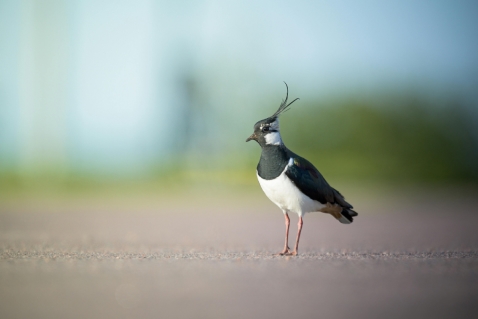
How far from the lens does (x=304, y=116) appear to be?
14.8 m

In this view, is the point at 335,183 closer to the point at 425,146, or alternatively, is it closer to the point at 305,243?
the point at 425,146

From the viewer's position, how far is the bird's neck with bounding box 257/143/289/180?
4762mm

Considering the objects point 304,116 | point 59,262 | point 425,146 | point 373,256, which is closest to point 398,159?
point 425,146

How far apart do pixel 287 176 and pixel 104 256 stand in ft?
5.13

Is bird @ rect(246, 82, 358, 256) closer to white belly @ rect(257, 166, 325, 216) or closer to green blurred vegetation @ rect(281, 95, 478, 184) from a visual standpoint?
white belly @ rect(257, 166, 325, 216)

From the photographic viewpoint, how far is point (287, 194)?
4711mm

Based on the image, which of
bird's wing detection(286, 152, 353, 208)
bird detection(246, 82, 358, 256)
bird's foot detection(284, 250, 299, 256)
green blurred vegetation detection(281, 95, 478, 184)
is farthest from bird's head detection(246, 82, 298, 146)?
green blurred vegetation detection(281, 95, 478, 184)

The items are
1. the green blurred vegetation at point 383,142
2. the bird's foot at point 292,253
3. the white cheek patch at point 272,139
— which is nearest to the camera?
the bird's foot at point 292,253

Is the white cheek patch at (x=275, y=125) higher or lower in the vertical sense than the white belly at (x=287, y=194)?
higher

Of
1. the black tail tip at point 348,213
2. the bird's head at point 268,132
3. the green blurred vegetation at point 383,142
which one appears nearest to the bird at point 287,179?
the bird's head at point 268,132

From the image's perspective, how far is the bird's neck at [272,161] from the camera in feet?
15.6

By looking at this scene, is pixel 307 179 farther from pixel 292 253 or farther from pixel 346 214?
pixel 346 214

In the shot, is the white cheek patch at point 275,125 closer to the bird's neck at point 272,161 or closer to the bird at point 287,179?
the bird at point 287,179

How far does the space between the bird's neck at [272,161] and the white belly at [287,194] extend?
4cm
